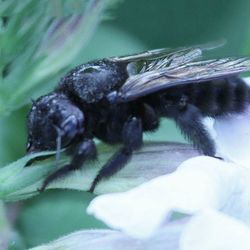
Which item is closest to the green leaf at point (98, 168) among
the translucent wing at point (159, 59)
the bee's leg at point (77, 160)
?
the bee's leg at point (77, 160)

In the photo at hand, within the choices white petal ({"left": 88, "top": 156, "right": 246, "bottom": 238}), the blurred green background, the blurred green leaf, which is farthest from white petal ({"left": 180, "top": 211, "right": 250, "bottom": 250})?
the blurred green background

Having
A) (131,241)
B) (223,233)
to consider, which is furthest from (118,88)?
(223,233)

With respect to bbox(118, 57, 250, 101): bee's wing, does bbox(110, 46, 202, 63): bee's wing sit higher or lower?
higher

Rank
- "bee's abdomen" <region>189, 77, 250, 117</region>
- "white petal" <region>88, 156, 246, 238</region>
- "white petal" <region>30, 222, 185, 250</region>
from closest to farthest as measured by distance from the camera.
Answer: "white petal" <region>88, 156, 246, 238</region>
"white petal" <region>30, 222, 185, 250</region>
"bee's abdomen" <region>189, 77, 250, 117</region>

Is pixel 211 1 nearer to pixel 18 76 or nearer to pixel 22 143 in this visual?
pixel 22 143

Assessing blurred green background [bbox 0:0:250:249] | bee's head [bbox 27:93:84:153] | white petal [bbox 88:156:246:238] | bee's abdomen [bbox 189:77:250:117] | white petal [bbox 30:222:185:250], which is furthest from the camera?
blurred green background [bbox 0:0:250:249]

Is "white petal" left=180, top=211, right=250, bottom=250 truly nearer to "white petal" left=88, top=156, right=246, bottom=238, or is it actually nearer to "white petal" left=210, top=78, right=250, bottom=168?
"white petal" left=88, top=156, right=246, bottom=238
